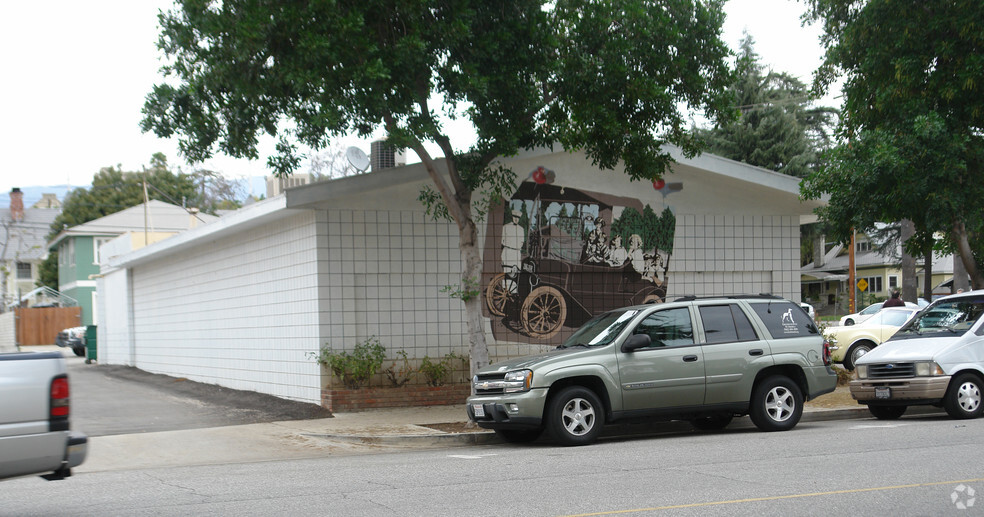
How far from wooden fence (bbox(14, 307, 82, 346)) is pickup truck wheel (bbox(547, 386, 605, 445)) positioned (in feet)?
134

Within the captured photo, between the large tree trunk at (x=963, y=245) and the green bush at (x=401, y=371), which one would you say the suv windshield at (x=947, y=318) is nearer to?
the large tree trunk at (x=963, y=245)

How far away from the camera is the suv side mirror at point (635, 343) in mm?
11523

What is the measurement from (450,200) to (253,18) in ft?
12.3

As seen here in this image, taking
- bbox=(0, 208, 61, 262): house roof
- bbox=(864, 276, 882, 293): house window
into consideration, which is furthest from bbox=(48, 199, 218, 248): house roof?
bbox=(864, 276, 882, 293): house window

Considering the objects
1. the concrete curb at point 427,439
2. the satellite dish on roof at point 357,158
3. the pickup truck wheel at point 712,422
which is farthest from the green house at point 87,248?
the pickup truck wheel at point 712,422

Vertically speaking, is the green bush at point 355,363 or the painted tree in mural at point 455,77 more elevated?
the painted tree in mural at point 455,77

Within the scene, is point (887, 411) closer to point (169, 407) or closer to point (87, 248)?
point (169, 407)

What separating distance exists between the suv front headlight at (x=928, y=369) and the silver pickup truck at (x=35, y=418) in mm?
11125

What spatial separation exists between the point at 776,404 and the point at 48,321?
42861 millimetres

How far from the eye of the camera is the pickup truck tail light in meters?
6.66

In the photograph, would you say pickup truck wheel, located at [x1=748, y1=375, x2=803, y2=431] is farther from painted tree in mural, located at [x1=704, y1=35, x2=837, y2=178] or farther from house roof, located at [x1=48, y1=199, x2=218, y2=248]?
house roof, located at [x1=48, y1=199, x2=218, y2=248]

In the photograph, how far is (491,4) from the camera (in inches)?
508

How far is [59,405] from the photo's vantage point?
6723 millimetres

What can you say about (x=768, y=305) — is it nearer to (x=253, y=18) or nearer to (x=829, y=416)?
(x=829, y=416)
